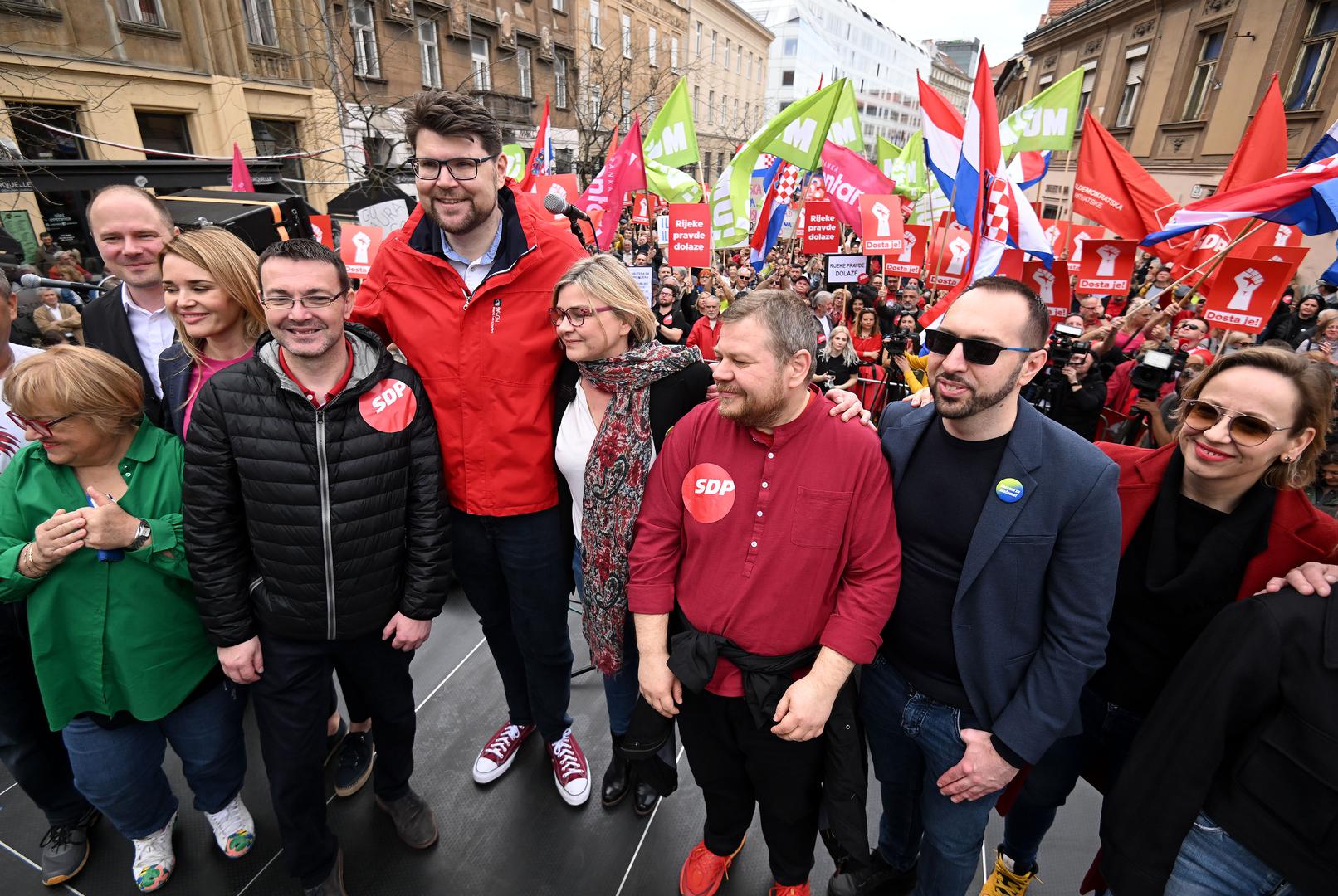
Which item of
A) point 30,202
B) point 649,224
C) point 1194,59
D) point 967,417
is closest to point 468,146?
point 967,417

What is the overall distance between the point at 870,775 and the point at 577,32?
28.5 meters

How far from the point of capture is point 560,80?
2452cm

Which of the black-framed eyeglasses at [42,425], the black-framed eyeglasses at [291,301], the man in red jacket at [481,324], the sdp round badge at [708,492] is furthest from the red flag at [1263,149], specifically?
the black-framed eyeglasses at [42,425]

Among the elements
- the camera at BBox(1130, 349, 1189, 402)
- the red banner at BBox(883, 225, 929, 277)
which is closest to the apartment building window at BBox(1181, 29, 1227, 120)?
the red banner at BBox(883, 225, 929, 277)

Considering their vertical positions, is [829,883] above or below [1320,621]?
below

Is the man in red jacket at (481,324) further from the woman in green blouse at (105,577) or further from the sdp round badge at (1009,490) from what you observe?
the sdp round badge at (1009,490)

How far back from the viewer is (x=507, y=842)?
2449mm

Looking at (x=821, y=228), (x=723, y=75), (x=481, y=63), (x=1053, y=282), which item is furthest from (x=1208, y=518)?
(x=723, y=75)

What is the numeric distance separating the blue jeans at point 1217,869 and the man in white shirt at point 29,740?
3.50 metres

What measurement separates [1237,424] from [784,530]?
3.69 ft

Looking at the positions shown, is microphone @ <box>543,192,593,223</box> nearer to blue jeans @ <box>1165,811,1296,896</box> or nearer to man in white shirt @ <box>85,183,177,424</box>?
man in white shirt @ <box>85,183,177,424</box>

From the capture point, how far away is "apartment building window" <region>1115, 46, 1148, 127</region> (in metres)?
18.6

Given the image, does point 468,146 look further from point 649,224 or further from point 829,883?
point 649,224

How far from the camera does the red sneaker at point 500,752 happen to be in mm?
2682
